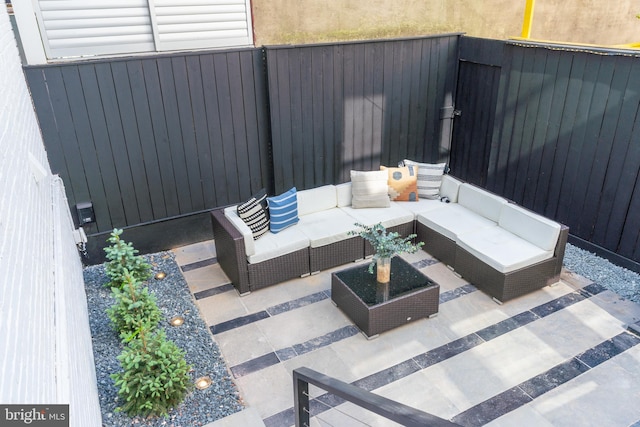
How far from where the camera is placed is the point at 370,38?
6406 millimetres

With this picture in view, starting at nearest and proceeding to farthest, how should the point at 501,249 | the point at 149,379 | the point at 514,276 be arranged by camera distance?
the point at 149,379 < the point at 514,276 < the point at 501,249

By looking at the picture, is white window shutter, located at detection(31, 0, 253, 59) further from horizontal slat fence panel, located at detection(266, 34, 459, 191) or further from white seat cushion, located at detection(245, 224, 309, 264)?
white seat cushion, located at detection(245, 224, 309, 264)

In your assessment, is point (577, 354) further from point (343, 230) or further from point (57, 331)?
point (57, 331)

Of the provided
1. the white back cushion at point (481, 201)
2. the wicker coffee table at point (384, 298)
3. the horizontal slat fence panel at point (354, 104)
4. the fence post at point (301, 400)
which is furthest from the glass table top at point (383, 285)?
the horizontal slat fence panel at point (354, 104)

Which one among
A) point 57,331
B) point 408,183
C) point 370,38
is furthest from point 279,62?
point 57,331

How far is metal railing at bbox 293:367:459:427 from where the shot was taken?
1.48 m

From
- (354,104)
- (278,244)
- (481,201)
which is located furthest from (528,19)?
(278,244)

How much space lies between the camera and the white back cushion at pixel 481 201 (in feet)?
17.7

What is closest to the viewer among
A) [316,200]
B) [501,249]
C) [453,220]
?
[501,249]

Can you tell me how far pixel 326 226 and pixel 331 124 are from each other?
67.8 inches

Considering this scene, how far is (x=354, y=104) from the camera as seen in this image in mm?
6527

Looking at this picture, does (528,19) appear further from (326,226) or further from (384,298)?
(384,298)

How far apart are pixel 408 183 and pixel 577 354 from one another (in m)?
2.70

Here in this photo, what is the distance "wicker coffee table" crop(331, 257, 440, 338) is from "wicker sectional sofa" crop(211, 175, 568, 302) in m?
0.67
